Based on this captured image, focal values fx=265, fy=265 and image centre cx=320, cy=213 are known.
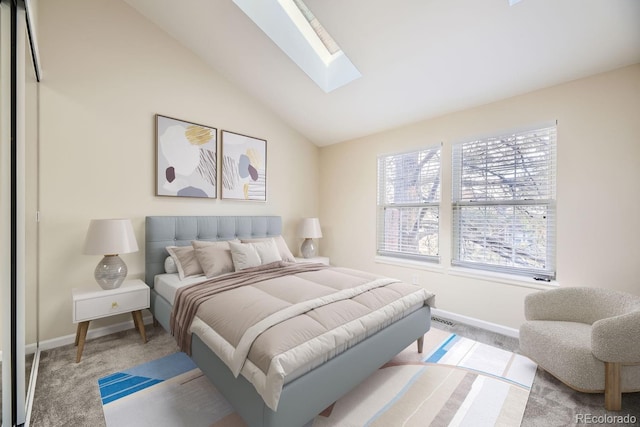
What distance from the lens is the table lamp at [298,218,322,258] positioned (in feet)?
13.2

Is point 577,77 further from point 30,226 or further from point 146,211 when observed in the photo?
point 30,226

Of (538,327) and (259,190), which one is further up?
(259,190)

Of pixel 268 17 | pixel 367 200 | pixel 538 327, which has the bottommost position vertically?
pixel 538 327

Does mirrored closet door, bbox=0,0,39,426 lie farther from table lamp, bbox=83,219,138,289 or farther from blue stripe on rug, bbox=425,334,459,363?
blue stripe on rug, bbox=425,334,459,363

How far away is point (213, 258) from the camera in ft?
8.84

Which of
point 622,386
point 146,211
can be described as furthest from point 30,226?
point 622,386

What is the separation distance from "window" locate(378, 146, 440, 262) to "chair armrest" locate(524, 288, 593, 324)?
1.16m

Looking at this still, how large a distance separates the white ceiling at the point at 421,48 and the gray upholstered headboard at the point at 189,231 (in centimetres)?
177

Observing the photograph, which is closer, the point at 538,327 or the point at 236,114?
the point at 538,327

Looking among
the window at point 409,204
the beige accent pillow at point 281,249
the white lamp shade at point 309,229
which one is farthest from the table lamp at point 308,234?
the window at point 409,204

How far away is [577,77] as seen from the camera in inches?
92.0

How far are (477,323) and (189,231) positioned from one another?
3.36 metres

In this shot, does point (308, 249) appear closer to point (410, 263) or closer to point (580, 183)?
point (410, 263)

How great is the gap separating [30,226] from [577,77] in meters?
4.74
